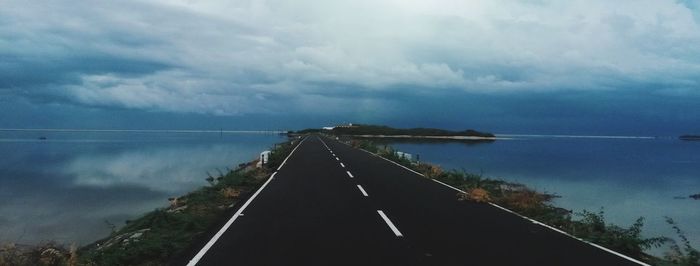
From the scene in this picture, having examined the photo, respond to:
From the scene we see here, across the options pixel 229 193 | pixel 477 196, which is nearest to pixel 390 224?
pixel 477 196

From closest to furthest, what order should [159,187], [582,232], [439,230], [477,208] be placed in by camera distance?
[439,230], [582,232], [477,208], [159,187]

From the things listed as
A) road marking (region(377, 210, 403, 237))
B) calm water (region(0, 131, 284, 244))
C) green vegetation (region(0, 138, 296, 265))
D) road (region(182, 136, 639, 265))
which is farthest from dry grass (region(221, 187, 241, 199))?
road marking (region(377, 210, 403, 237))

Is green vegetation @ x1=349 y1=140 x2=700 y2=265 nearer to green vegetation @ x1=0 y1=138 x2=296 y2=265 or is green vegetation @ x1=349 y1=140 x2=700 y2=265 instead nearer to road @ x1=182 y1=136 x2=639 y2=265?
road @ x1=182 y1=136 x2=639 y2=265

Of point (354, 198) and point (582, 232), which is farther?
point (354, 198)

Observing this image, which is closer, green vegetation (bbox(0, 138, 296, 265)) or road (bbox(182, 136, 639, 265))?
road (bbox(182, 136, 639, 265))

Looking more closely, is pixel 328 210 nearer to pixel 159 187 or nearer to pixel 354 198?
pixel 354 198

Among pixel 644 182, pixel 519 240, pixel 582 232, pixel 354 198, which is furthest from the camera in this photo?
pixel 644 182

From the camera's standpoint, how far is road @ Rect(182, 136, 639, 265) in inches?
297

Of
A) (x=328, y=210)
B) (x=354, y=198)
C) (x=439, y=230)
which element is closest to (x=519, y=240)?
(x=439, y=230)

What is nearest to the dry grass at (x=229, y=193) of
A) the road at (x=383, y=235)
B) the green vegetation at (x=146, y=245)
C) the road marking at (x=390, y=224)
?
the green vegetation at (x=146, y=245)

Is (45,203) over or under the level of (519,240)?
under

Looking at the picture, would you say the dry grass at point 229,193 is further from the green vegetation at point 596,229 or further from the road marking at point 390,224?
the green vegetation at point 596,229

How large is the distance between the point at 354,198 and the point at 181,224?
5.38 meters

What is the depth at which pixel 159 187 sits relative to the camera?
2931cm
